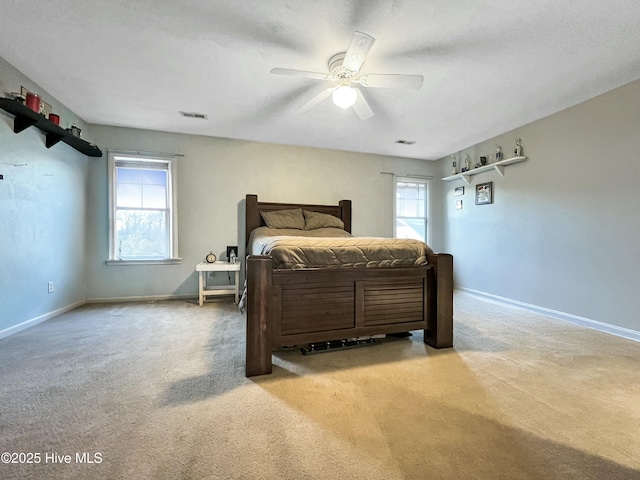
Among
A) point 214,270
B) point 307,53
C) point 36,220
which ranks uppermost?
point 307,53

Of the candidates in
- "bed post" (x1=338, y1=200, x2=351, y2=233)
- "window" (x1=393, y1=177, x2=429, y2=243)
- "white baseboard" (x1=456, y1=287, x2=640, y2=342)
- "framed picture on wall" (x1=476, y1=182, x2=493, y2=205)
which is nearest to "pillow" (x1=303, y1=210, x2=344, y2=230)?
"bed post" (x1=338, y1=200, x2=351, y2=233)

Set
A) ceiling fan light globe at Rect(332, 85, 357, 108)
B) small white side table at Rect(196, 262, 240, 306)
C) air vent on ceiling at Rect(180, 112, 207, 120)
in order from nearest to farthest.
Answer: ceiling fan light globe at Rect(332, 85, 357, 108) < air vent on ceiling at Rect(180, 112, 207, 120) < small white side table at Rect(196, 262, 240, 306)

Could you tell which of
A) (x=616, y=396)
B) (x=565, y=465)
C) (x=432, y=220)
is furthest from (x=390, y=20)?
(x=432, y=220)

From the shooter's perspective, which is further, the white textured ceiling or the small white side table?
the small white side table

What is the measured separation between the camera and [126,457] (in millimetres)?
1116

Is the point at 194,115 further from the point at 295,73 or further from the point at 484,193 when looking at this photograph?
the point at 484,193

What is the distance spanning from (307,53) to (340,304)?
2.02 metres

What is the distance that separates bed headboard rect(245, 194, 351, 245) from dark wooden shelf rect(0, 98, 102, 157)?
2061 millimetres

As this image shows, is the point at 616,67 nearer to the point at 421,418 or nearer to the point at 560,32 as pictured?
the point at 560,32

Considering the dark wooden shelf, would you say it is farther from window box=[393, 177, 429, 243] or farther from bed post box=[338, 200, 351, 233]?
window box=[393, 177, 429, 243]

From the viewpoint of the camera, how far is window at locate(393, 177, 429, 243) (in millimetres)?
5188

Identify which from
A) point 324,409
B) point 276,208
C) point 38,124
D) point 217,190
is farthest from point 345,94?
point 38,124

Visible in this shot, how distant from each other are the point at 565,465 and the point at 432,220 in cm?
455

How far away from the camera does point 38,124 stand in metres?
2.61
